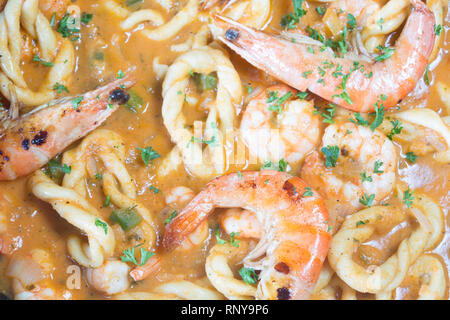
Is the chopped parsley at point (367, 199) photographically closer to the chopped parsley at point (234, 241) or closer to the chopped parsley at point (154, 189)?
the chopped parsley at point (234, 241)

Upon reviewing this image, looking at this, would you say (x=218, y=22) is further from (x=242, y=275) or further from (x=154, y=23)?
(x=242, y=275)

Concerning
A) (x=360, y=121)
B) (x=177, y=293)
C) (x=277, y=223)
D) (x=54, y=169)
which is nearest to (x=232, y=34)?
(x=360, y=121)

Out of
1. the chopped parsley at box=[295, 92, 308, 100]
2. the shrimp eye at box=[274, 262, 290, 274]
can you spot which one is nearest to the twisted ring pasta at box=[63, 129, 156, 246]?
the shrimp eye at box=[274, 262, 290, 274]

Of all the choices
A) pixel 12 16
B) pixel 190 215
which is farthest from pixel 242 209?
pixel 12 16

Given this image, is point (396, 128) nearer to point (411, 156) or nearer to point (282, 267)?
point (411, 156)

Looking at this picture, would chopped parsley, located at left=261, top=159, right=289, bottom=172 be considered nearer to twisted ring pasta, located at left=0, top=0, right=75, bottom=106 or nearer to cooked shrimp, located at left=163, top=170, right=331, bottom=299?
cooked shrimp, located at left=163, top=170, right=331, bottom=299

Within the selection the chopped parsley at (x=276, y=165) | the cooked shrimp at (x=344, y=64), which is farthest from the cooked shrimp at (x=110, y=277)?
the cooked shrimp at (x=344, y=64)

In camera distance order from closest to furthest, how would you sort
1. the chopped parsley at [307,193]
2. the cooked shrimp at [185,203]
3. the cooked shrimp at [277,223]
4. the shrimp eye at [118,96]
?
the cooked shrimp at [277,223]
the chopped parsley at [307,193]
the shrimp eye at [118,96]
the cooked shrimp at [185,203]
